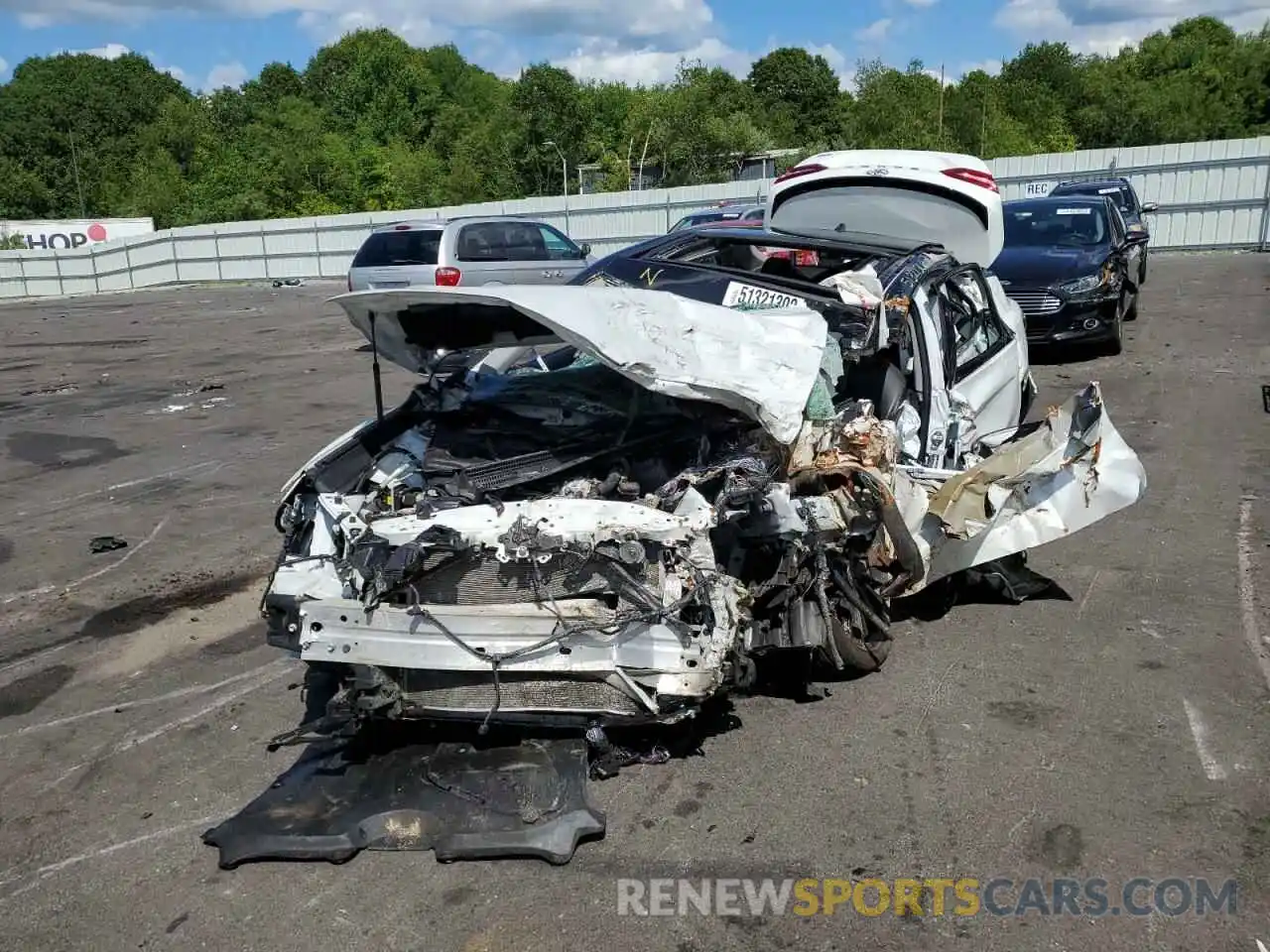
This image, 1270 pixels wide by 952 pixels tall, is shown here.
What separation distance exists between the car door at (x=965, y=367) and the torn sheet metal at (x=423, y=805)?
264 cm

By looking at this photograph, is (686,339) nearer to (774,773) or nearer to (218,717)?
(774,773)

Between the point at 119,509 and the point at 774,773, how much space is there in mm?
5887

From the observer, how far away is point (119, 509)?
7738mm

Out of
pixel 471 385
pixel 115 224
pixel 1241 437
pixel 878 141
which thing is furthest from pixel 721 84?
pixel 471 385

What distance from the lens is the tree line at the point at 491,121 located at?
4350 centimetres

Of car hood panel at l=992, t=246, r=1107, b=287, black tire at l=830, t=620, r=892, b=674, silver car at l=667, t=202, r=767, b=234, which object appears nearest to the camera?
black tire at l=830, t=620, r=892, b=674

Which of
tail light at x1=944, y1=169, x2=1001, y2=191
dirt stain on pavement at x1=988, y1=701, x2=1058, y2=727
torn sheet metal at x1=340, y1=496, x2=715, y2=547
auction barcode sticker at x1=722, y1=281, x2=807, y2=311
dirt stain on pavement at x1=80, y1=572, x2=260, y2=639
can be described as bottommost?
dirt stain on pavement at x1=988, y1=701, x2=1058, y2=727

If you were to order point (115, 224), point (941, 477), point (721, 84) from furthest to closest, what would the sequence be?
1. point (721, 84)
2. point (115, 224)
3. point (941, 477)

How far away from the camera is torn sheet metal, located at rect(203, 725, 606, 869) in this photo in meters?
3.43

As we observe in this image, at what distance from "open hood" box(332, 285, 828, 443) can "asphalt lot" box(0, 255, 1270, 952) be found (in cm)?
138

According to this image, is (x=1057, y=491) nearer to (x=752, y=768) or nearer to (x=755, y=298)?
(x=755, y=298)

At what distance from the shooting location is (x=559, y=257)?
15.5m

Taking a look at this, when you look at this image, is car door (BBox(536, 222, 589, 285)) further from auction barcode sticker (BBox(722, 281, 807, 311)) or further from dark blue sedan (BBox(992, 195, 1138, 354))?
auction barcode sticker (BBox(722, 281, 807, 311))

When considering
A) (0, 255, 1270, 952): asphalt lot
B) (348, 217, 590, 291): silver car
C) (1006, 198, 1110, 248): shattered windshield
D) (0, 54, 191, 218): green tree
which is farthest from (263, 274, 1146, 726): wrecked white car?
(0, 54, 191, 218): green tree
